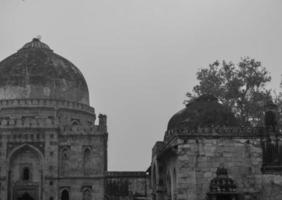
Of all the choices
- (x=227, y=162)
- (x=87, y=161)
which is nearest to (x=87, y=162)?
(x=87, y=161)

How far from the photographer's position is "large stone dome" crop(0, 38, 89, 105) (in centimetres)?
3244

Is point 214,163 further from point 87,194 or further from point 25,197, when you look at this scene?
point 25,197

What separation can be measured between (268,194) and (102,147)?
13574 mm

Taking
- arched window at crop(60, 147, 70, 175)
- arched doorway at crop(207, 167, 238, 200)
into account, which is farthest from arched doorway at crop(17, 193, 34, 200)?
arched doorway at crop(207, 167, 238, 200)

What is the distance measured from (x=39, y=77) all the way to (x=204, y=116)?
1591cm

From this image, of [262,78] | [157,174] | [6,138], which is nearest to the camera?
[157,174]

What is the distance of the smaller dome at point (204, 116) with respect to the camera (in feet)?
64.3

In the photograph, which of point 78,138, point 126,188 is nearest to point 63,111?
point 78,138

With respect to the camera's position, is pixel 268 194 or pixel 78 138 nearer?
pixel 268 194

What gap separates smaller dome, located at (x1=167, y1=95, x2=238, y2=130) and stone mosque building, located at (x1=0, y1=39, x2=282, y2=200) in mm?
43

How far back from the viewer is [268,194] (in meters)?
18.1

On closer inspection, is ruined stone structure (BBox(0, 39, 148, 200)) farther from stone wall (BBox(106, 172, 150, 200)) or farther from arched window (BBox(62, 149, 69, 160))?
stone wall (BBox(106, 172, 150, 200))

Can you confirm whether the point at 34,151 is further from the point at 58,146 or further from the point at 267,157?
the point at 267,157

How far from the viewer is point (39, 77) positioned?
107 feet
